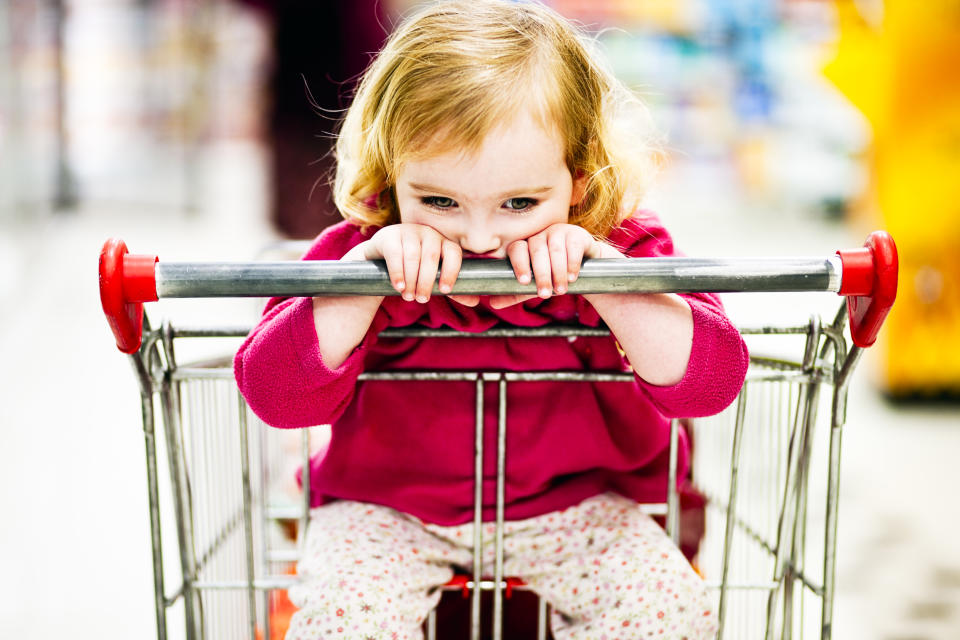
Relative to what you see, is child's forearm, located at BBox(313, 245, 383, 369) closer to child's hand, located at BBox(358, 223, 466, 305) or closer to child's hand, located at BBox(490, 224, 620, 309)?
child's hand, located at BBox(358, 223, 466, 305)

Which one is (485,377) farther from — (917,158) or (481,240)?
(917,158)

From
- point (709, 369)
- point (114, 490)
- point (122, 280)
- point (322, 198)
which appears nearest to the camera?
point (122, 280)

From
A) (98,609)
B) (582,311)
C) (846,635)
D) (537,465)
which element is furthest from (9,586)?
(846,635)

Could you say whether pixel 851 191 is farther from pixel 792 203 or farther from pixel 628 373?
pixel 628 373

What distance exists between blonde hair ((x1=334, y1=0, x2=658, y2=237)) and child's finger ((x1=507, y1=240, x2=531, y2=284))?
13 cm

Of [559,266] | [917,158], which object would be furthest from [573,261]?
[917,158]

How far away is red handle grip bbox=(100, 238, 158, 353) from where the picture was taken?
0.98 metres

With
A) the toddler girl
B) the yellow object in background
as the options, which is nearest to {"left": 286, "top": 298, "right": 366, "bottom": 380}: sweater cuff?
the toddler girl

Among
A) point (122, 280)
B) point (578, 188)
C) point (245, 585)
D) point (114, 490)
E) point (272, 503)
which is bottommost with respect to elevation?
point (114, 490)

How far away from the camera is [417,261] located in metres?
0.99

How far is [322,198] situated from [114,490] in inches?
68.5

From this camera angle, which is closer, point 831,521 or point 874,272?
point 874,272

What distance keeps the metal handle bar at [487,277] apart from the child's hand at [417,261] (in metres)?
0.01

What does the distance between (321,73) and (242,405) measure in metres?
3.07
